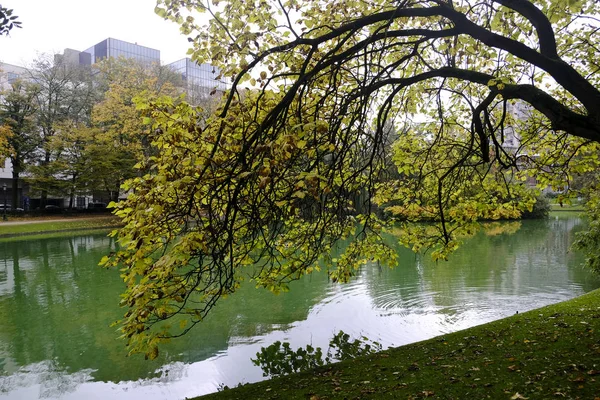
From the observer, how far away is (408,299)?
1019 cm

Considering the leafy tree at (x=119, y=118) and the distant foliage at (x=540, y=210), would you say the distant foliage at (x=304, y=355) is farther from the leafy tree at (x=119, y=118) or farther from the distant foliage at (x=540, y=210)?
the distant foliage at (x=540, y=210)

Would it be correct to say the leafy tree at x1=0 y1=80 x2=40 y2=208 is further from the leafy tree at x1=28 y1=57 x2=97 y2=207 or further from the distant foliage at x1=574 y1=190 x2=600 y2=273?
the distant foliage at x1=574 y1=190 x2=600 y2=273

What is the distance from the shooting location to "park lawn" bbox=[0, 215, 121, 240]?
24.7 metres

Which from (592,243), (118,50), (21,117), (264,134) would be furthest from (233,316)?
(118,50)

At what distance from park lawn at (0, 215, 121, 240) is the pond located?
33.8 feet

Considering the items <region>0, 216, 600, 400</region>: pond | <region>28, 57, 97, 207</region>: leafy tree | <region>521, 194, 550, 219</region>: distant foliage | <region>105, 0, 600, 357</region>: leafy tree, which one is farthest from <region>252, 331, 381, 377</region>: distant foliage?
<region>521, 194, 550, 219</region>: distant foliage

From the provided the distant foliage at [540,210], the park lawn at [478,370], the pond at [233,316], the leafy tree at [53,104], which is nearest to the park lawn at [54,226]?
the leafy tree at [53,104]

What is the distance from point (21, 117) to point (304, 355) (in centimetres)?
3071

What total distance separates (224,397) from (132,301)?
2363 mm

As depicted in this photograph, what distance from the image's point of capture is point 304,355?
6.88 meters

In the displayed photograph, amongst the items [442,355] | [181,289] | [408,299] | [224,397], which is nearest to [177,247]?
[181,289]

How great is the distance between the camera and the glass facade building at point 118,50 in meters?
55.2

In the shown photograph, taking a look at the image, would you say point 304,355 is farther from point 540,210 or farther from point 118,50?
point 118,50

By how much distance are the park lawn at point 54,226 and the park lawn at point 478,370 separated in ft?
70.4
